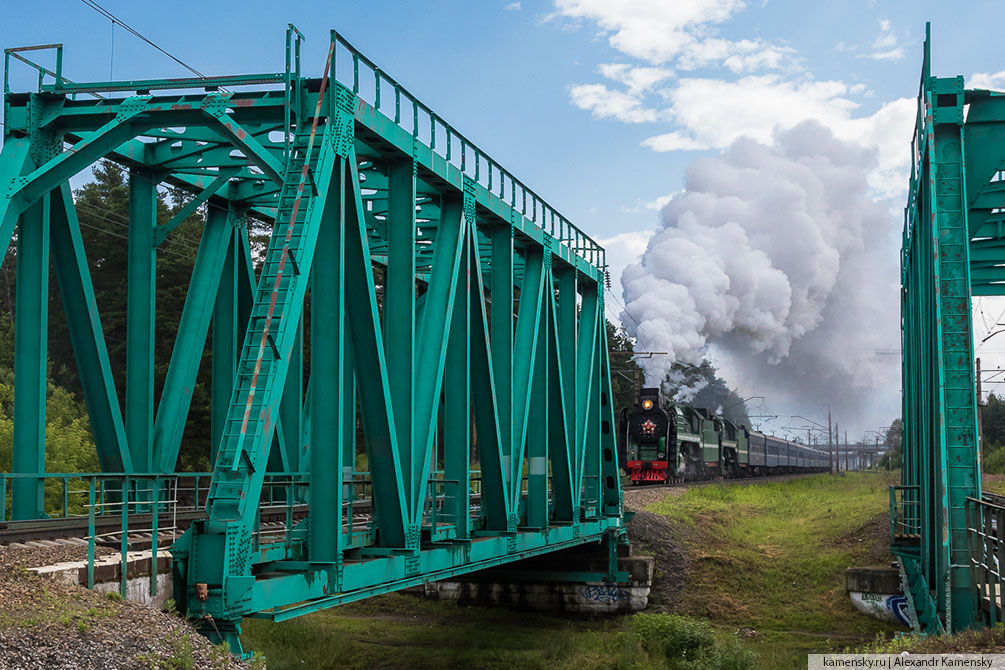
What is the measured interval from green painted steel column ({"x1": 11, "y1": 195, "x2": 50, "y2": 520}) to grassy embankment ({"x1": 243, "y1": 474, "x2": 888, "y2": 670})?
6.43 m

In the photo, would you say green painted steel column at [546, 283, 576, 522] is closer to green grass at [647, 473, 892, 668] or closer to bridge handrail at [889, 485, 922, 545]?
green grass at [647, 473, 892, 668]

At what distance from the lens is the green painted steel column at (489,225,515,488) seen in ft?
68.9

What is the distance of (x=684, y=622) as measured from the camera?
72.0 ft

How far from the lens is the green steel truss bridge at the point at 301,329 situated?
11609 mm

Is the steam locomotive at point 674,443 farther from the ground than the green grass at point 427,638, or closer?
farther from the ground

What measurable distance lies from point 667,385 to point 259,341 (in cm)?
5067

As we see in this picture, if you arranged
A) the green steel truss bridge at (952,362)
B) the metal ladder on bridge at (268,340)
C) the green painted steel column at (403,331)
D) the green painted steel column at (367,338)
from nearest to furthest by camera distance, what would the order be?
the metal ladder on bridge at (268,340) → the green painted steel column at (367,338) → the green steel truss bridge at (952,362) → the green painted steel column at (403,331)

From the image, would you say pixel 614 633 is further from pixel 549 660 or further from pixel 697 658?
pixel 697 658

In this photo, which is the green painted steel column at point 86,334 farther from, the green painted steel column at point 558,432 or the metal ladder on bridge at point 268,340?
the green painted steel column at point 558,432

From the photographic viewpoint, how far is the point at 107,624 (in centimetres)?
862

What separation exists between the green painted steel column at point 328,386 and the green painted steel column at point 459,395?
4051 millimetres

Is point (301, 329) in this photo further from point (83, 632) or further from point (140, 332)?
point (83, 632)

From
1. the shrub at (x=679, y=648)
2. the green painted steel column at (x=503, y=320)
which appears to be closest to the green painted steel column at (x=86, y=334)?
the green painted steel column at (x=503, y=320)

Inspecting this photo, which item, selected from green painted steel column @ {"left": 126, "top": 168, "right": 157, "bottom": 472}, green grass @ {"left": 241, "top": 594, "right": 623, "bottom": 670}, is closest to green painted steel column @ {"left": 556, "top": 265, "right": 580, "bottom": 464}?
green grass @ {"left": 241, "top": 594, "right": 623, "bottom": 670}
